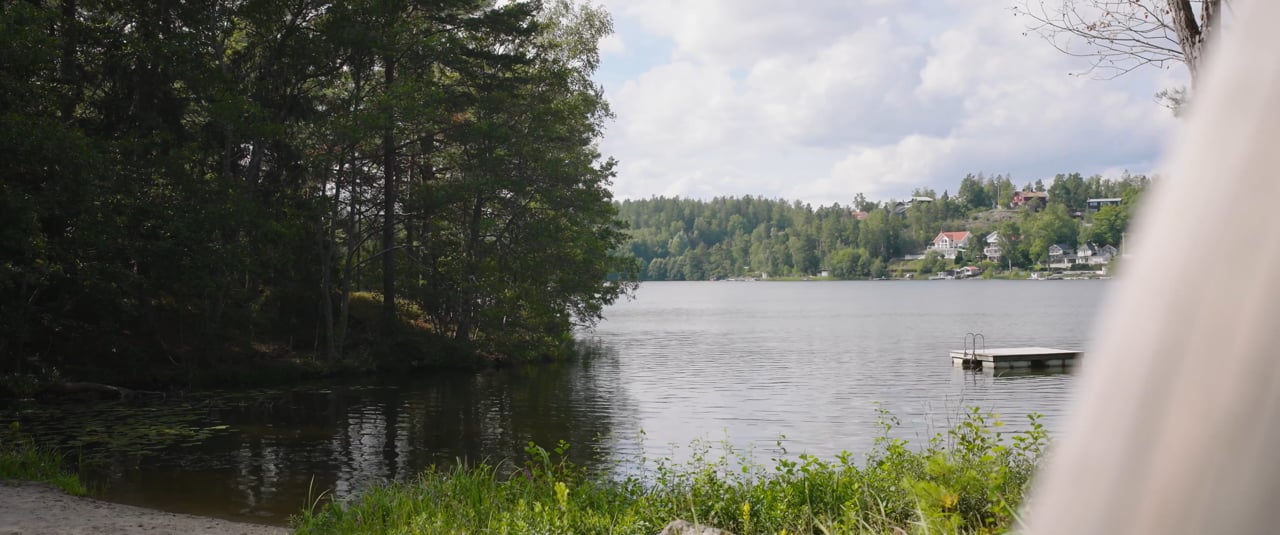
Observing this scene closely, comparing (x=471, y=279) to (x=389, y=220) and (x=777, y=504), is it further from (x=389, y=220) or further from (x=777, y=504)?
(x=777, y=504)

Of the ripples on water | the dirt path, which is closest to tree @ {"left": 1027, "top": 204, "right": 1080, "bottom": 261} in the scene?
the ripples on water

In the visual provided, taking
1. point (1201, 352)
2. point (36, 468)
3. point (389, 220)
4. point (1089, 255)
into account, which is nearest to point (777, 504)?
point (1201, 352)

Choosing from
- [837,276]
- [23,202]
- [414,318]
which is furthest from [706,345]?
[837,276]

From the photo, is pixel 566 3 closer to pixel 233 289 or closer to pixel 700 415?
pixel 233 289

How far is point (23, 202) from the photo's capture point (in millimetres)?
19281

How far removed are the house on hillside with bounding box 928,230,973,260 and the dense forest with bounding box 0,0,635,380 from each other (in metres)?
162

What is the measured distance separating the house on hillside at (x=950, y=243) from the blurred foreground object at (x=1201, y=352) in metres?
197

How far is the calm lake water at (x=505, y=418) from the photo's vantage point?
15758mm

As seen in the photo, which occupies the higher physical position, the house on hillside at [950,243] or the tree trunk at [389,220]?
the house on hillside at [950,243]

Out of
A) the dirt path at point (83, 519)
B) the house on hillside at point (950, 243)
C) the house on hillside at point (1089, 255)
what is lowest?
the dirt path at point (83, 519)

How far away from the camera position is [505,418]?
22.4m

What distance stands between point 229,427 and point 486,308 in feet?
41.5

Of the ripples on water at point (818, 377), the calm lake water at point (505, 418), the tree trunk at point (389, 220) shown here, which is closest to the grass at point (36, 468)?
the calm lake water at point (505, 418)

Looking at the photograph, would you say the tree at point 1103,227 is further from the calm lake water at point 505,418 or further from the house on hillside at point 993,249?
the calm lake water at point 505,418
